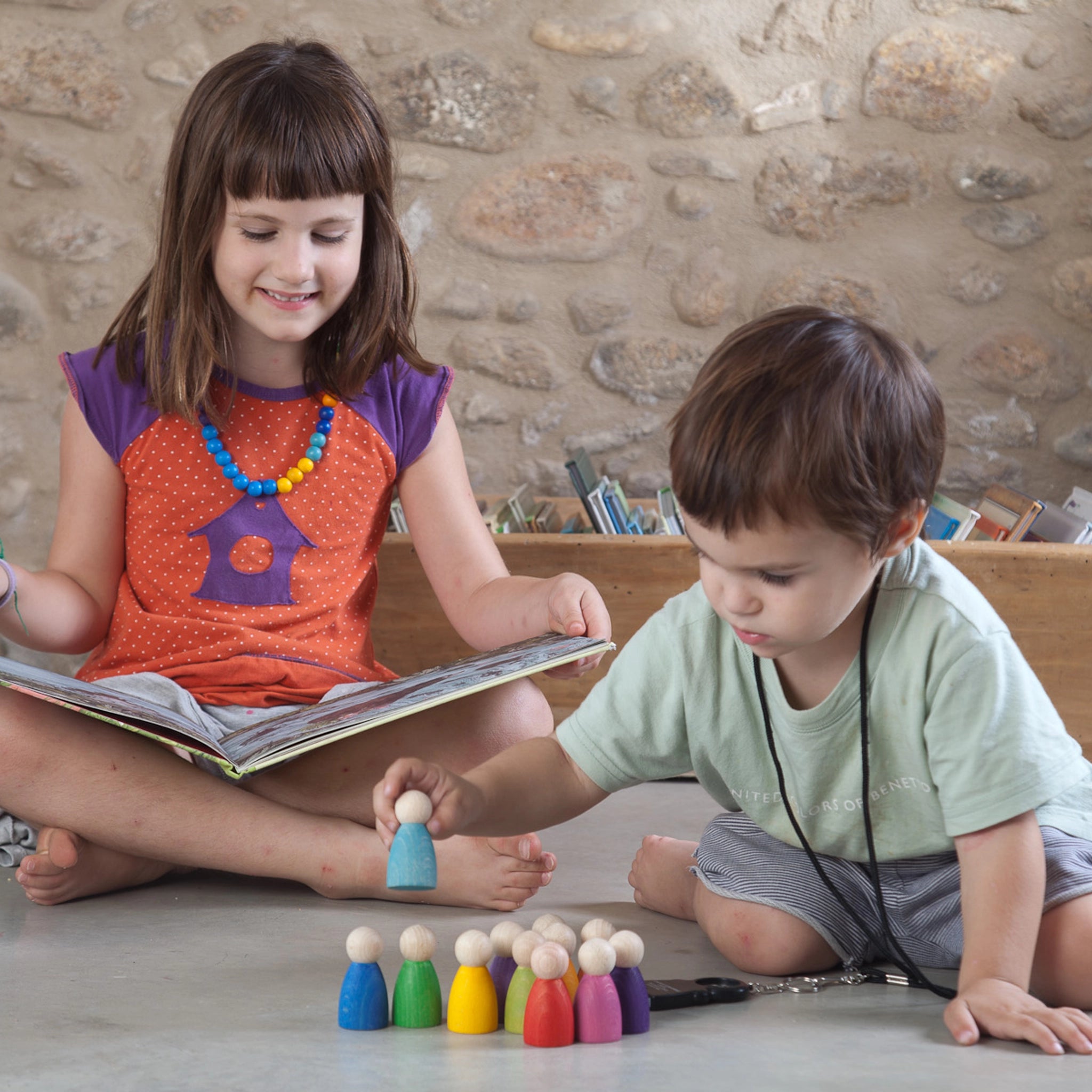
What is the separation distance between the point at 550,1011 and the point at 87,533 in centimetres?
74

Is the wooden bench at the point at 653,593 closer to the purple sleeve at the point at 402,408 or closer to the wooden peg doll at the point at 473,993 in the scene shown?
the purple sleeve at the point at 402,408

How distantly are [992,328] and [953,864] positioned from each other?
4.53 feet

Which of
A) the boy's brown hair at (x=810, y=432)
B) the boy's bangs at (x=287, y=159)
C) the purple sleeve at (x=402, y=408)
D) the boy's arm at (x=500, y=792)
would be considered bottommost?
the boy's arm at (x=500, y=792)

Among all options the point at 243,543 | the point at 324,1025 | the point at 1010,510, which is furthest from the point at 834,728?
the point at 1010,510

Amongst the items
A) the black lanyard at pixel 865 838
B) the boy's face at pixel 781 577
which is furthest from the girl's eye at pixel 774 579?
the black lanyard at pixel 865 838

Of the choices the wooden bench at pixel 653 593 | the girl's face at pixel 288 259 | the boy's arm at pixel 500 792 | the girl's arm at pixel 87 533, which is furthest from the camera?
the wooden bench at pixel 653 593

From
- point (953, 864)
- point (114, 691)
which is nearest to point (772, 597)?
point (953, 864)

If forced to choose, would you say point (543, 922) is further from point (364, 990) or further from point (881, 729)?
point (881, 729)

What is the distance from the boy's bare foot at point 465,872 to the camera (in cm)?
106

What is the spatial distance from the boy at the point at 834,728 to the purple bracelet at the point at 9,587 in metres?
0.49

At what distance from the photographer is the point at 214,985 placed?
0.87 metres

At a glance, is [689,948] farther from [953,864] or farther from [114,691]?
[114,691]

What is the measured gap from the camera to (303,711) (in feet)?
3.51

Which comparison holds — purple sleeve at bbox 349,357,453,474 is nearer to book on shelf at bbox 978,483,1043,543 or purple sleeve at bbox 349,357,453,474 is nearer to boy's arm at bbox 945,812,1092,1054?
boy's arm at bbox 945,812,1092,1054
